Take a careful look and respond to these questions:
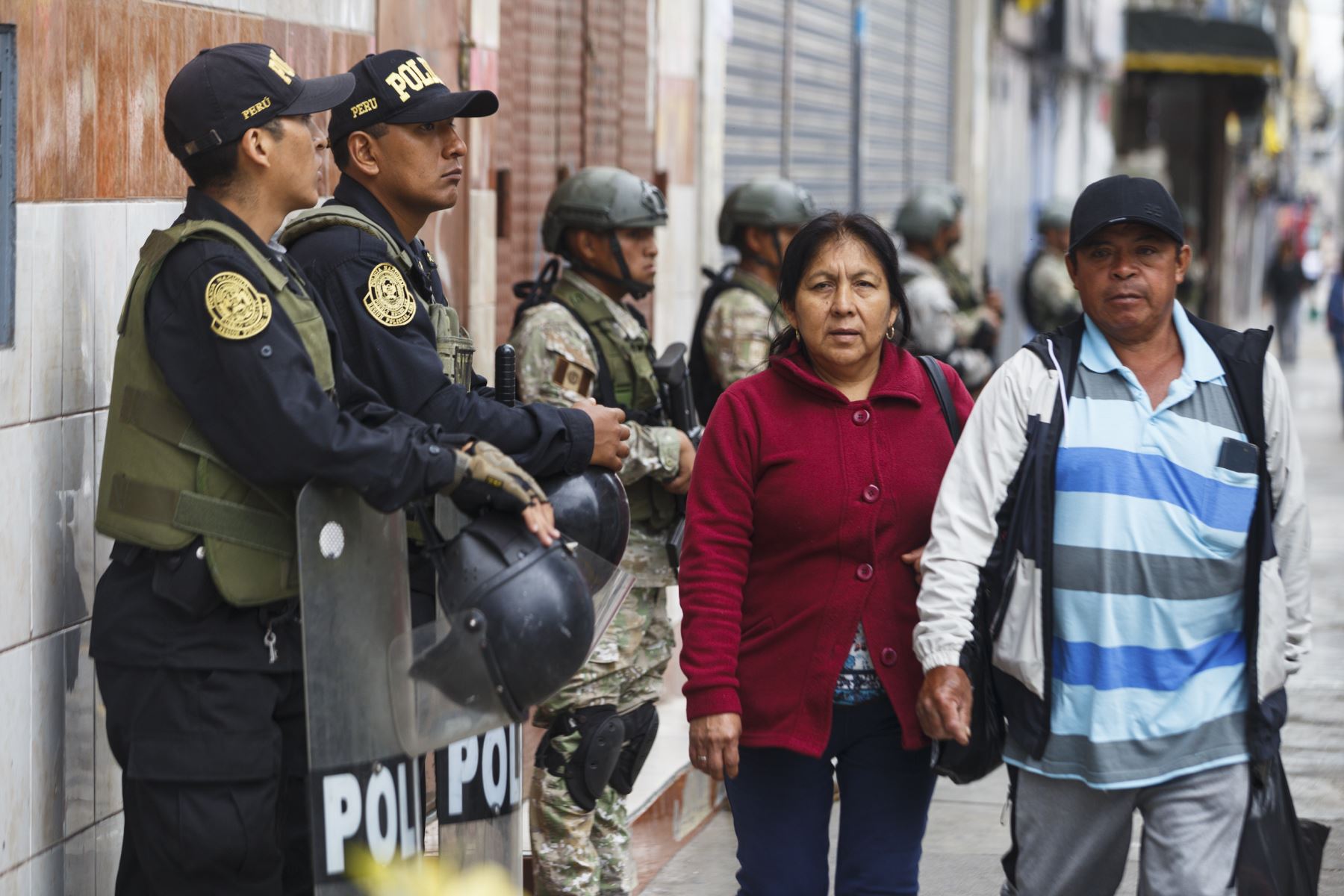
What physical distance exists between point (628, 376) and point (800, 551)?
140 centimetres

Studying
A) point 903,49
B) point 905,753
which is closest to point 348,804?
point 905,753

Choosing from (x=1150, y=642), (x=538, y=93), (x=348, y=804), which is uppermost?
(x=538, y=93)

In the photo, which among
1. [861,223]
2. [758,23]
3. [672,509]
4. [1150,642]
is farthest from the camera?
[758,23]

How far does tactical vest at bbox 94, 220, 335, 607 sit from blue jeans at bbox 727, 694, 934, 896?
1.02 m

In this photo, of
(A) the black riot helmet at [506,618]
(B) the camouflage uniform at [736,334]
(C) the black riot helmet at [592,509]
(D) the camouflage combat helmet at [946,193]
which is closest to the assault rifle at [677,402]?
(B) the camouflage uniform at [736,334]

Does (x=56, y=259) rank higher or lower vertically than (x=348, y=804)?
higher

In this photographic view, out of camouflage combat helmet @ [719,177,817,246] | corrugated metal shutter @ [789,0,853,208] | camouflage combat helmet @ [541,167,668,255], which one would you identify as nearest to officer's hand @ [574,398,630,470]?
camouflage combat helmet @ [541,167,668,255]

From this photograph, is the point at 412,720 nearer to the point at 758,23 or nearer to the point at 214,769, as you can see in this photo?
the point at 214,769

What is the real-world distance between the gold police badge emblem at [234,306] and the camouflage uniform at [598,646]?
5.30 ft

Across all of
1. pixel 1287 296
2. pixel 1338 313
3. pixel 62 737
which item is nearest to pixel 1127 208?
pixel 62 737

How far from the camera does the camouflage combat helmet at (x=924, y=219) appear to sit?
358 inches

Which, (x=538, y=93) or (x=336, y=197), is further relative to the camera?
(x=538, y=93)

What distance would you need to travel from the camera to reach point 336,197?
3553mm

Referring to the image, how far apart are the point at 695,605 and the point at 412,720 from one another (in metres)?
0.58
